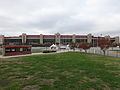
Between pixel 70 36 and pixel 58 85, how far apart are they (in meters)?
86.6

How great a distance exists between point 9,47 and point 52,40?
6405 centimetres

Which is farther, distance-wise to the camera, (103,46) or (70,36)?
(70,36)

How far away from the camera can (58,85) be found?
7238mm

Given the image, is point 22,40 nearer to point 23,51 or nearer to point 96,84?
point 23,51

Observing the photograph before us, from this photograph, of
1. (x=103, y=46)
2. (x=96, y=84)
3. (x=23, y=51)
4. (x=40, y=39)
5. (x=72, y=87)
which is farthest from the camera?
(x=40, y=39)

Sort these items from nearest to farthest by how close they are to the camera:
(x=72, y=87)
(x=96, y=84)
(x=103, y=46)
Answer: (x=72, y=87) → (x=96, y=84) → (x=103, y=46)

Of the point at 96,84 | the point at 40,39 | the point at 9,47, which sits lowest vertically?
the point at 96,84

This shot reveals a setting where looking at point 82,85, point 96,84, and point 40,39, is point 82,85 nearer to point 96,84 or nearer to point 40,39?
point 96,84

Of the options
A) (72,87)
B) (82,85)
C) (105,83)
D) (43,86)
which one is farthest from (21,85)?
(105,83)

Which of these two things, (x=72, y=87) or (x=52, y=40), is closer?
(x=72, y=87)

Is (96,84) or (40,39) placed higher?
(40,39)

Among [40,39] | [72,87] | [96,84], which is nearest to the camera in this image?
[72,87]

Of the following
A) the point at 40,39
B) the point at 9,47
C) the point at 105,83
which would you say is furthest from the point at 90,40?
the point at 105,83

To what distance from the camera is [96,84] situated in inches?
295
